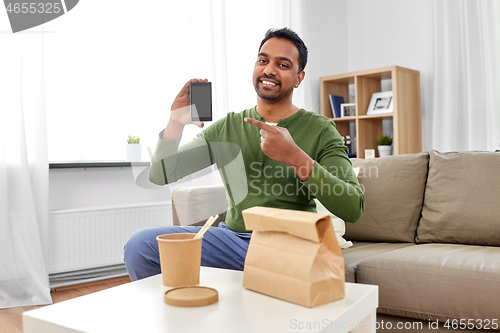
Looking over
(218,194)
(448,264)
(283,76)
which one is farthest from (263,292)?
(218,194)

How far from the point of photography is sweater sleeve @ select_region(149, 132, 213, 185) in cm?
135

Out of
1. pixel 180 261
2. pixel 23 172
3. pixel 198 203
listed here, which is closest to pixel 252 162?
pixel 198 203

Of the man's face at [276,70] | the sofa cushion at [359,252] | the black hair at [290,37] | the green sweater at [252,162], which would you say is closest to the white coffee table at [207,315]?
the green sweater at [252,162]

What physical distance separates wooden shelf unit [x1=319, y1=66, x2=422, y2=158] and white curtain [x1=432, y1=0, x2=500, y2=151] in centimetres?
15

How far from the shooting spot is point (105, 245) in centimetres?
257

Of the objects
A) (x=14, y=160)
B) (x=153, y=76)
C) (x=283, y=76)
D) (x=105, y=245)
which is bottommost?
(x=105, y=245)

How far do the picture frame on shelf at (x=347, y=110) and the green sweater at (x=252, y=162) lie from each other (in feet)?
7.69

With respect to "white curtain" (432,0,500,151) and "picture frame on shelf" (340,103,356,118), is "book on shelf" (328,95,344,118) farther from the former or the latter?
"white curtain" (432,0,500,151)

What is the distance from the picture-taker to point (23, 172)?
2.31 meters

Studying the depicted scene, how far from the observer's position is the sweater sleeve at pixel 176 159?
4.44 ft

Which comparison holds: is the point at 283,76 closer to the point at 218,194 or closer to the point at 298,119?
the point at 298,119

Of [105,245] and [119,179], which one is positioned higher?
[119,179]

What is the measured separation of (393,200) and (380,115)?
183 centimetres

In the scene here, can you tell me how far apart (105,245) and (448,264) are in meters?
1.88
